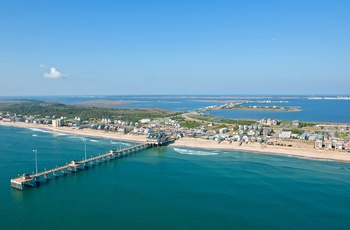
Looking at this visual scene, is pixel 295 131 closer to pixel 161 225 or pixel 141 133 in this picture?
pixel 141 133

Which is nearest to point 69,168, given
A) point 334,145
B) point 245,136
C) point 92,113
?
point 245,136

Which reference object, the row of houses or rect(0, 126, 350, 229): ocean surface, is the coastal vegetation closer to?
rect(0, 126, 350, 229): ocean surface

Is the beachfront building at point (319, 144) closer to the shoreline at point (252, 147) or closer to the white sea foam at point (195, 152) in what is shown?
the shoreline at point (252, 147)

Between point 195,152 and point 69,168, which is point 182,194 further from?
point 195,152

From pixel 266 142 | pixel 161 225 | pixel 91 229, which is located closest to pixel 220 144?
pixel 266 142

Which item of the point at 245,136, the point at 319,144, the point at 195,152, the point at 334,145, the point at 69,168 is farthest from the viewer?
the point at 245,136

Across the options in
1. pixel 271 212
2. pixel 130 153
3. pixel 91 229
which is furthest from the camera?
pixel 130 153

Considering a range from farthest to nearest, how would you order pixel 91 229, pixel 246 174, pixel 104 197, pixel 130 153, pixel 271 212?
pixel 130 153 < pixel 246 174 < pixel 104 197 < pixel 271 212 < pixel 91 229
